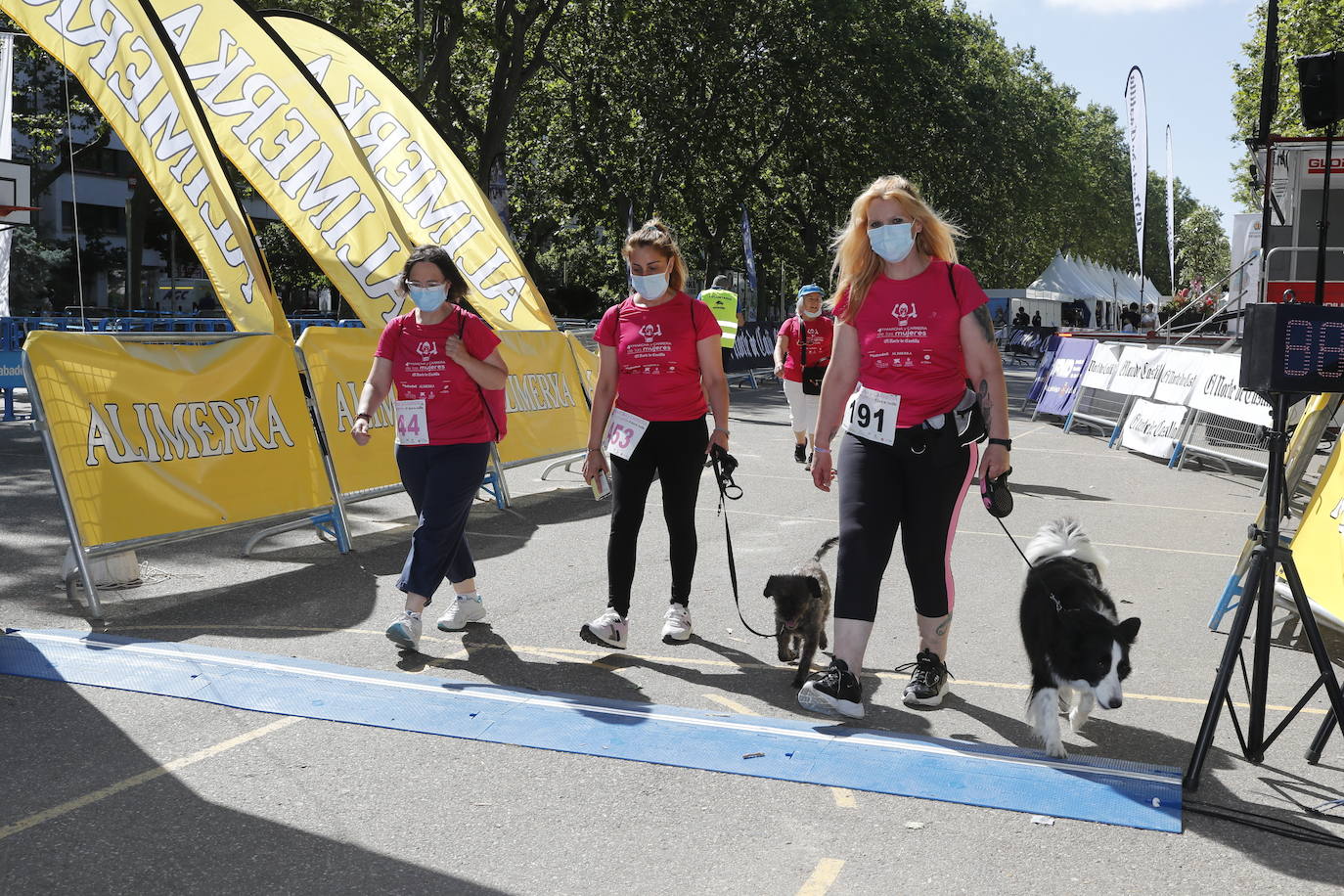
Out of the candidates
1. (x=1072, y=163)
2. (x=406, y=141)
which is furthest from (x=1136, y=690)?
(x=1072, y=163)

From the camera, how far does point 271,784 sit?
13.8 ft

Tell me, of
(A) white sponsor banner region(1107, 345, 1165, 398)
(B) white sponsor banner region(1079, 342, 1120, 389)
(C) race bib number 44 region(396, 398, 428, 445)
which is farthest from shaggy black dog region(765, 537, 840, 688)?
(B) white sponsor banner region(1079, 342, 1120, 389)

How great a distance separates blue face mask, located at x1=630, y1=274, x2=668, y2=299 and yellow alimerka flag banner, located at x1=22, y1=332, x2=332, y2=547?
3.07 metres

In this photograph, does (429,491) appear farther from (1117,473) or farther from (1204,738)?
(1117,473)

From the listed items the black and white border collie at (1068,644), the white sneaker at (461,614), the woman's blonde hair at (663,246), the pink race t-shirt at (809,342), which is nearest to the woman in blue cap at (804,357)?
the pink race t-shirt at (809,342)

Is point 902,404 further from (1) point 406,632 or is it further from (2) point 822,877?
(1) point 406,632

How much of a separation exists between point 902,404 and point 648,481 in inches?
64.0

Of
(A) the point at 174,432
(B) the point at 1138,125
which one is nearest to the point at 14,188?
(A) the point at 174,432

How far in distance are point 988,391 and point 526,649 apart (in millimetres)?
2567

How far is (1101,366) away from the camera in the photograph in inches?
725

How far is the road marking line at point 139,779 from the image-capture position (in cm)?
385

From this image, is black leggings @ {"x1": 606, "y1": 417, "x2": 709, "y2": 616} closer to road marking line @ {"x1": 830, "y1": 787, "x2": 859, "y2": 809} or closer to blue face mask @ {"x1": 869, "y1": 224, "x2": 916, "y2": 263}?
blue face mask @ {"x1": 869, "y1": 224, "x2": 916, "y2": 263}

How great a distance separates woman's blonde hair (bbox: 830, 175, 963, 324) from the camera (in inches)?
188

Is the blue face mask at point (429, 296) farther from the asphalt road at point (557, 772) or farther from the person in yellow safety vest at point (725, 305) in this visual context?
the person in yellow safety vest at point (725, 305)
